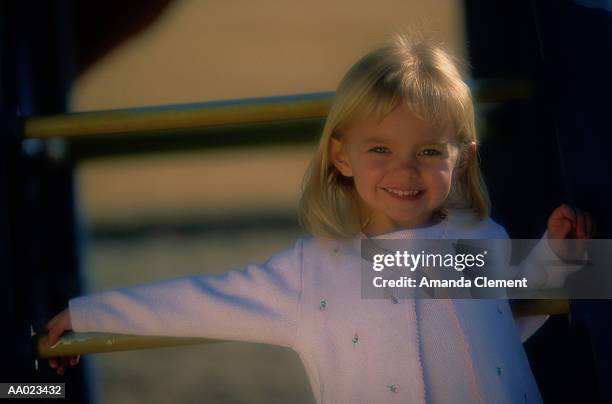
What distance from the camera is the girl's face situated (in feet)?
2.55

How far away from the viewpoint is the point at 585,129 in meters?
0.75

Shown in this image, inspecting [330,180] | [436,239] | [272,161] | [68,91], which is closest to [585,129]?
[436,239]

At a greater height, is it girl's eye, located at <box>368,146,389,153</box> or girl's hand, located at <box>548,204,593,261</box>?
girl's eye, located at <box>368,146,389,153</box>

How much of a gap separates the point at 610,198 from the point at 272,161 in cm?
46

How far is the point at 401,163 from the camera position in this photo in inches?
30.6

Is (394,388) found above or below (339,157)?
below

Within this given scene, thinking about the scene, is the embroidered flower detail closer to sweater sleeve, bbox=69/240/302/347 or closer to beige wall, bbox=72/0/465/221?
sweater sleeve, bbox=69/240/302/347

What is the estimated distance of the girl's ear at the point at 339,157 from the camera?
0.84 m

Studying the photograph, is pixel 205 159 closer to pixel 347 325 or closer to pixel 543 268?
pixel 347 325

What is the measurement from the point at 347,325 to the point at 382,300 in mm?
48

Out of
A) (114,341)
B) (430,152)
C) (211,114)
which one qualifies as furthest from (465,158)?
(114,341)

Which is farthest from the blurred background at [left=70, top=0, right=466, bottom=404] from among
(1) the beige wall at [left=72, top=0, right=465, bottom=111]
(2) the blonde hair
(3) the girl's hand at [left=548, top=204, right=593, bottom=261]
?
(3) the girl's hand at [left=548, top=204, right=593, bottom=261]

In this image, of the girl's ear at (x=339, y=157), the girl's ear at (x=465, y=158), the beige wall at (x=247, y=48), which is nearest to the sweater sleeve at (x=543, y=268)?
the girl's ear at (x=465, y=158)

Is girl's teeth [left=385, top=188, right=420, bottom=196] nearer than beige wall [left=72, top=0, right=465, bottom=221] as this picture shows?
Yes
